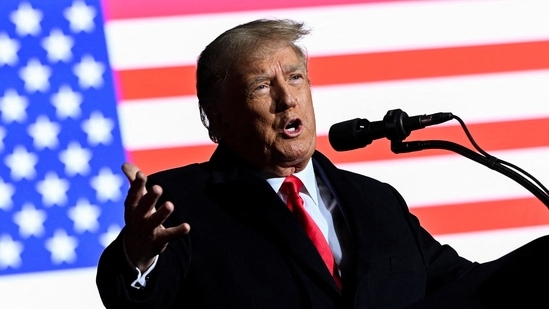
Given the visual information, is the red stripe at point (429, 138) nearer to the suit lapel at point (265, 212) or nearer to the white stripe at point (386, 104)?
the white stripe at point (386, 104)

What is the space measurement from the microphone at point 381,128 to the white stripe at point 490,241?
1.12m

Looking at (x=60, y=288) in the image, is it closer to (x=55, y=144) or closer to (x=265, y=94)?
(x=55, y=144)

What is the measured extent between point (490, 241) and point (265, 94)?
0.90 metres

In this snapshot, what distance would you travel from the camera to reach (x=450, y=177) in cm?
271

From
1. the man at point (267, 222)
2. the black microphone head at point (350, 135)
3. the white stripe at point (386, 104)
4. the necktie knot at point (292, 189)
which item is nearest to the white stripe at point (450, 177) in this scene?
the white stripe at point (386, 104)

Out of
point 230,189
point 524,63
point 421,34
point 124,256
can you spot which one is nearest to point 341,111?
point 421,34

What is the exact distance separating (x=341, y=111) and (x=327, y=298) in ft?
2.85

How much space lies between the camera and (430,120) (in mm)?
1552

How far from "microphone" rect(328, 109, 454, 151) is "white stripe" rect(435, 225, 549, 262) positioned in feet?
3.69

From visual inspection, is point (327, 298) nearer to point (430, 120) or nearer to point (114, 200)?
point (430, 120)

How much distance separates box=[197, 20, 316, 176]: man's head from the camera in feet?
6.68

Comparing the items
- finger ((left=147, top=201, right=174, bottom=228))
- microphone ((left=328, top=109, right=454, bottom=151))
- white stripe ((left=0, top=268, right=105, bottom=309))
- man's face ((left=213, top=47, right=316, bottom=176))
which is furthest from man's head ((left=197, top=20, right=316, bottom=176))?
white stripe ((left=0, top=268, right=105, bottom=309))

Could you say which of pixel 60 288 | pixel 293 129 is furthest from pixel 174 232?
pixel 60 288

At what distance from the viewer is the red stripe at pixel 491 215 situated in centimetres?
270
